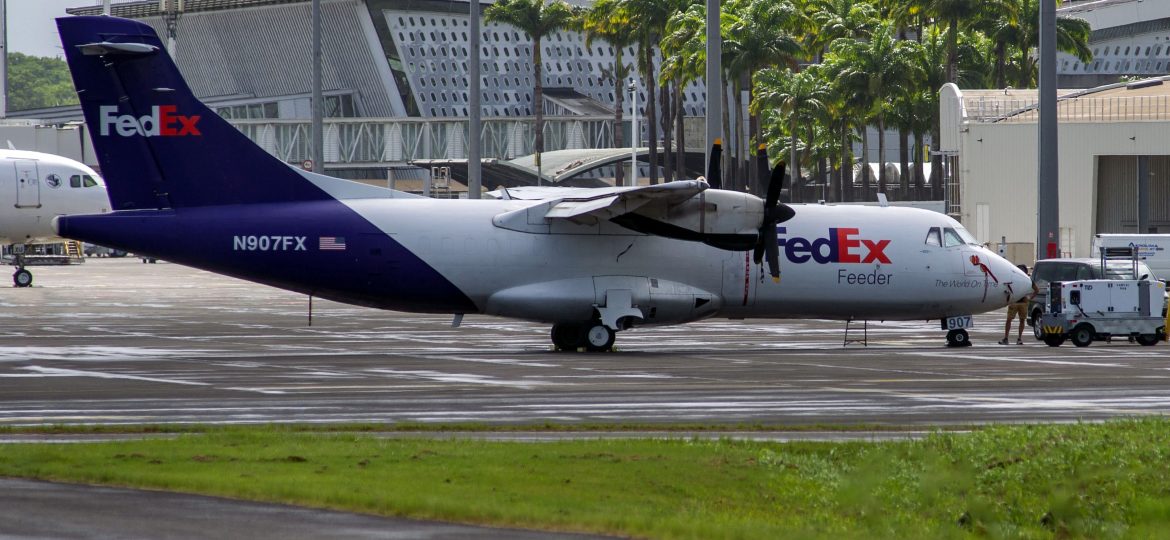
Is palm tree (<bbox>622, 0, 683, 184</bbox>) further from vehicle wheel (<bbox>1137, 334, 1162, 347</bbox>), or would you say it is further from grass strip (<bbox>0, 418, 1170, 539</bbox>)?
grass strip (<bbox>0, 418, 1170, 539</bbox>)

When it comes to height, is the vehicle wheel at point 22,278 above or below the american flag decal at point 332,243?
below

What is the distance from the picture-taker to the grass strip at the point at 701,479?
38.4 feet

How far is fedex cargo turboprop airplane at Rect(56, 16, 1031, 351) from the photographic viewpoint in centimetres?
2888

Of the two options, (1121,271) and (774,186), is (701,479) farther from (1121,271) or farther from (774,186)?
(1121,271)

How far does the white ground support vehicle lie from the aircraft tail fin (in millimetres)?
18396

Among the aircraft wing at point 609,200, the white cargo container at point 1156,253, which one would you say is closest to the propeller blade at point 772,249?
the aircraft wing at point 609,200

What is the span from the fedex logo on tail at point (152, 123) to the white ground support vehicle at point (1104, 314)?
1977 cm

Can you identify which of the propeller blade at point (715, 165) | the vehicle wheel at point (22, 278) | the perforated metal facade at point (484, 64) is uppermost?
the perforated metal facade at point (484, 64)

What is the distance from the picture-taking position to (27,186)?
55.6 m

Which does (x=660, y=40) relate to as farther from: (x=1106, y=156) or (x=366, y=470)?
(x=366, y=470)

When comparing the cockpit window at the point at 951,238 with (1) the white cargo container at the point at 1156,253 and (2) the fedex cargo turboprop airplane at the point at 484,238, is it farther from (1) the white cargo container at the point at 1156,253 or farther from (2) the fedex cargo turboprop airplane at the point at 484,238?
(1) the white cargo container at the point at 1156,253

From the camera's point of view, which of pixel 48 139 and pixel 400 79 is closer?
pixel 48 139

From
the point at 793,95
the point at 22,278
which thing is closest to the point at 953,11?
the point at 793,95

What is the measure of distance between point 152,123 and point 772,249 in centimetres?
1288
